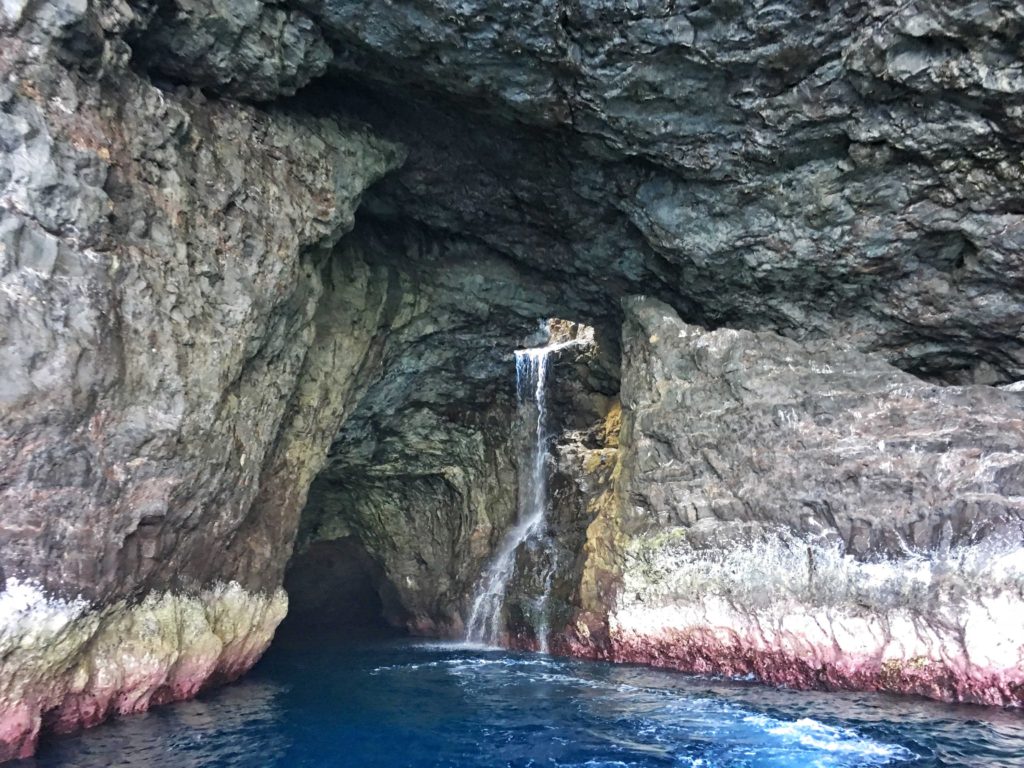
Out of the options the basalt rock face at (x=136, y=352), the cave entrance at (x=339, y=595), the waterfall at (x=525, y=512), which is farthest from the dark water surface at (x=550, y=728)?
the cave entrance at (x=339, y=595)

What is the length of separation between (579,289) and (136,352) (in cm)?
1143

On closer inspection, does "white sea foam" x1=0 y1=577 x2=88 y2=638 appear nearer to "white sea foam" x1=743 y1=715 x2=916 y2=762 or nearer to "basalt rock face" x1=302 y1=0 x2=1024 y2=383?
"white sea foam" x1=743 y1=715 x2=916 y2=762

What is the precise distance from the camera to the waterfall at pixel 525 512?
2066 centimetres

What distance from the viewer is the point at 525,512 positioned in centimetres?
2161

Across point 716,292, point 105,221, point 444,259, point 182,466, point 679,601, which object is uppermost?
point 444,259

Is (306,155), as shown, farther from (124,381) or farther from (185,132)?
(124,381)

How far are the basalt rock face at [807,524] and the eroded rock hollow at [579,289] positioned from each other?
62mm

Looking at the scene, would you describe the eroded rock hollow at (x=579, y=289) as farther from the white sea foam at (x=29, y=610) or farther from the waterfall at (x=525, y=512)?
the waterfall at (x=525, y=512)

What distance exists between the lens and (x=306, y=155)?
1530 centimetres

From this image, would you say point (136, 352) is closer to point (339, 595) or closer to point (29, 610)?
point (29, 610)

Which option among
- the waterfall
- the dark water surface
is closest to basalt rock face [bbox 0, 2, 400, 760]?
the dark water surface

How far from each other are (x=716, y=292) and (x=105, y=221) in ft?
40.0

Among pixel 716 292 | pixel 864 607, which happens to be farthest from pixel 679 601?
pixel 716 292

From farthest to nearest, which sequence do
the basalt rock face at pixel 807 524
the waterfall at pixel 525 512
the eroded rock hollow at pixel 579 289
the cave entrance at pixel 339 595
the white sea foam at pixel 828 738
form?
the cave entrance at pixel 339 595 → the waterfall at pixel 525 512 → the basalt rock face at pixel 807 524 → the eroded rock hollow at pixel 579 289 → the white sea foam at pixel 828 738
